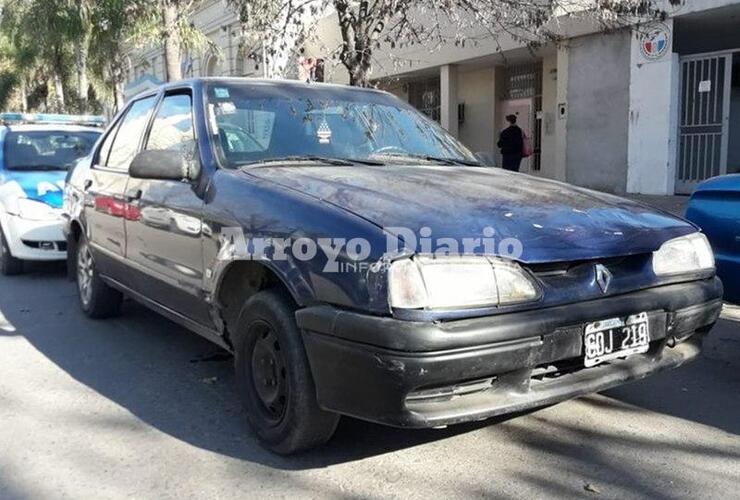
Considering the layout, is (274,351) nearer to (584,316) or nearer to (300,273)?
(300,273)

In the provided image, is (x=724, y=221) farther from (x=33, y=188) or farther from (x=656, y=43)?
(x=656, y=43)

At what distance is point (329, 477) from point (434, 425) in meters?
0.64

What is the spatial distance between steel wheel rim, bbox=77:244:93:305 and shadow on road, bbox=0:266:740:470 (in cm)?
20

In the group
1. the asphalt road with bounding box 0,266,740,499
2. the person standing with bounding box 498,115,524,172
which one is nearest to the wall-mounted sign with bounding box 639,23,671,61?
the person standing with bounding box 498,115,524,172

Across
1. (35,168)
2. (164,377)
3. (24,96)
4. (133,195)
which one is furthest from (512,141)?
(24,96)

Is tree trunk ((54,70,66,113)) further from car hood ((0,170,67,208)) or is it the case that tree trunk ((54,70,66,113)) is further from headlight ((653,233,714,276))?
headlight ((653,233,714,276))

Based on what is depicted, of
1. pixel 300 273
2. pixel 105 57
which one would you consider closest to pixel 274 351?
pixel 300 273

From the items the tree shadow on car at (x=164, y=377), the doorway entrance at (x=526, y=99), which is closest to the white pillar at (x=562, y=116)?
the doorway entrance at (x=526, y=99)

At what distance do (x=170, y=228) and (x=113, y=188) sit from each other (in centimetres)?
114

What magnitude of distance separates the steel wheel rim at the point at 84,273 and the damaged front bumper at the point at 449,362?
343 centimetres

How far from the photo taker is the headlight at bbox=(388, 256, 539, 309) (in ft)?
8.27

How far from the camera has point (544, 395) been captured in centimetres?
276

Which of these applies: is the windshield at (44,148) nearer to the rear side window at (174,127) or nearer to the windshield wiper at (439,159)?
the rear side window at (174,127)

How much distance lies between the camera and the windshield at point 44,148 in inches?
312
